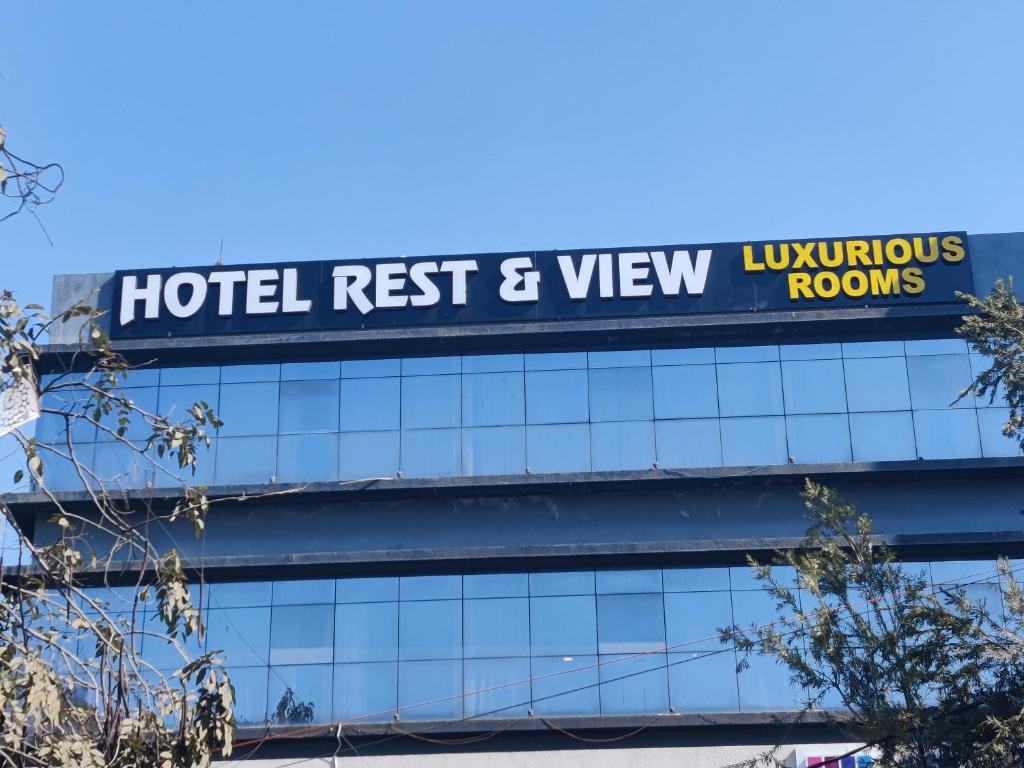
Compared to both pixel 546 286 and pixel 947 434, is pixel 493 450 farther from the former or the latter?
pixel 947 434

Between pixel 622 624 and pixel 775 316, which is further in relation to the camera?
pixel 775 316

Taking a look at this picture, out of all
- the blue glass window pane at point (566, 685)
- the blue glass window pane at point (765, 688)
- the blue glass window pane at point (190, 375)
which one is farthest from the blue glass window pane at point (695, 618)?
the blue glass window pane at point (190, 375)

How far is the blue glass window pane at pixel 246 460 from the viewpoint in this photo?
28.5 meters

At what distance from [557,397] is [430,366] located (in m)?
2.91

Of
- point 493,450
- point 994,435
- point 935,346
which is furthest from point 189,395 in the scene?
point 994,435

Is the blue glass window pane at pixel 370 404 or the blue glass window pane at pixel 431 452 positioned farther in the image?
the blue glass window pane at pixel 370 404

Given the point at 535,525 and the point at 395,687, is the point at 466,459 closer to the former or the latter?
the point at 535,525

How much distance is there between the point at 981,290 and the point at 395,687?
1550 centimetres

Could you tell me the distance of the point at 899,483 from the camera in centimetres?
2830

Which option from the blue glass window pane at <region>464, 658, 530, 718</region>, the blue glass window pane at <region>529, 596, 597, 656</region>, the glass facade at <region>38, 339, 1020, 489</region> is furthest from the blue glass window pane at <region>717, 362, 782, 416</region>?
the blue glass window pane at <region>464, 658, 530, 718</region>

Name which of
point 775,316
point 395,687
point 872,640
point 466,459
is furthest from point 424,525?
point 872,640

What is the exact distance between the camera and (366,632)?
1070 inches

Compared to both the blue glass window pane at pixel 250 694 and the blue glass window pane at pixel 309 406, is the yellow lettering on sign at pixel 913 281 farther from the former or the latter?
the blue glass window pane at pixel 250 694

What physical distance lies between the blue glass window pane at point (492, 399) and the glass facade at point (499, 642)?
336 cm
